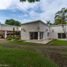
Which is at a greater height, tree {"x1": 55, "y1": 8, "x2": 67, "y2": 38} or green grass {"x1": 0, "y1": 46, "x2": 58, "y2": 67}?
tree {"x1": 55, "y1": 8, "x2": 67, "y2": 38}

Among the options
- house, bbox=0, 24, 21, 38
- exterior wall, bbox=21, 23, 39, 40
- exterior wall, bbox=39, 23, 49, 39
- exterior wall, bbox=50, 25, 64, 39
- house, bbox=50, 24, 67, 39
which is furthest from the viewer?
house, bbox=0, 24, 21, 38

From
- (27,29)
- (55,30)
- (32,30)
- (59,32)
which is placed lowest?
(59,32)

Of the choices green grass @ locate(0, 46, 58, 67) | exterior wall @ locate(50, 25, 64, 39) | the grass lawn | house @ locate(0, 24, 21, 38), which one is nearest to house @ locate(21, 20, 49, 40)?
exterior wall @ locate(50, 25, 64, 39)

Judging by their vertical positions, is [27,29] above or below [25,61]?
above

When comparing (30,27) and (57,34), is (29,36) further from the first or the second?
(57,34)

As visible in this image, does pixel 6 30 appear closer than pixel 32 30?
No

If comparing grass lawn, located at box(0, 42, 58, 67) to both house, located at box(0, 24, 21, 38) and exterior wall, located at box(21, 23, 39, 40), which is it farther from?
house, located at box(0, 24, 21, 38)

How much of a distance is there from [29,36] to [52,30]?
8.94 m

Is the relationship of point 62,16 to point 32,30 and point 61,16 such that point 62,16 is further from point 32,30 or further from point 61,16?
point 32,30

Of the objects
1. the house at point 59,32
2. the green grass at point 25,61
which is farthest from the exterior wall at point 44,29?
the green grass at point 25,61

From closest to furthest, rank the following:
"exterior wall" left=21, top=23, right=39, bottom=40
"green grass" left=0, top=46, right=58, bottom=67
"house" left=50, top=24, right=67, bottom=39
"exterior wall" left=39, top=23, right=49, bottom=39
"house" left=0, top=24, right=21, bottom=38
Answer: "green grass" left=0, top=46, right=58, bottom=67, "exterior wall" left=21, top=23, right=39, bottom=40, "exterior wall" left=39, top=23, right=49, bottom=39, "house" left=50, top=24, right=67, bottom=39, "house" left=0, top=24, right=21, bottom=38

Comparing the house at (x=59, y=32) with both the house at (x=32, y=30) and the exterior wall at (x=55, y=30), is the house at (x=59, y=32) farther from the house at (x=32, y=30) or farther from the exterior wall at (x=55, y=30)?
the house at (x=32, y=30)

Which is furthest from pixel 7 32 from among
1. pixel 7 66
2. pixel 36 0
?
pixel 36 0

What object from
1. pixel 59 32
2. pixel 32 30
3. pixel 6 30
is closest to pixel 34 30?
pixel 32 30
